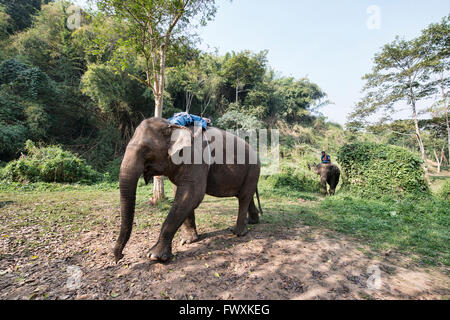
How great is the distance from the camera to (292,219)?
5750 millimetres

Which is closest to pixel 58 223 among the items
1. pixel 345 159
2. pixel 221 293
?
pixel 221 293

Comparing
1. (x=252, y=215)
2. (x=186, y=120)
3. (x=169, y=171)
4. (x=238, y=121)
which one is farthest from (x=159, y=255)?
(x=238, y=121)

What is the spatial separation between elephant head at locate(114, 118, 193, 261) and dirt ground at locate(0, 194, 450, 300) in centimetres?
50

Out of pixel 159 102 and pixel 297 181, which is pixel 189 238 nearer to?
pixel 159 102

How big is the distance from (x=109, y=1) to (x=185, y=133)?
213 inches

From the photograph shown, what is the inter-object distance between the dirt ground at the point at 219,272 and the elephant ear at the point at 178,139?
5.61 feet

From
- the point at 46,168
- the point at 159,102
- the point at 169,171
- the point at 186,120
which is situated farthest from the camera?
the point at 46,168

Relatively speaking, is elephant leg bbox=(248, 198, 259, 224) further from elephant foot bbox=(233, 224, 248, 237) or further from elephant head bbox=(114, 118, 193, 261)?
elephant head bbox=(114, 118, 193, 261)

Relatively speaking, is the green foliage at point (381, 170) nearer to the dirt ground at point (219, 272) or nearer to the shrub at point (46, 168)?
the dirt ground at point (219, 272)

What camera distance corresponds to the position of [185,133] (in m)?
3.07

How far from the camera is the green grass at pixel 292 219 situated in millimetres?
4195

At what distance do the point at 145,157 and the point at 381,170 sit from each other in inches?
418

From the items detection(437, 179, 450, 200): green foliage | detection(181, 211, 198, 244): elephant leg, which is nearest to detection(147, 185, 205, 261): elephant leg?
detection(181, 211, 198, 244): elephant leg
